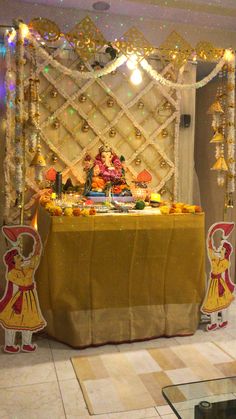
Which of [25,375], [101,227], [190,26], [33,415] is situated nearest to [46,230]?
[101,227]

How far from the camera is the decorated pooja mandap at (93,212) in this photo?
2.78 m

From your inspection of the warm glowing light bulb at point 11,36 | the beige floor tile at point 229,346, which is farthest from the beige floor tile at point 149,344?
the warm glowing light bulb at point 11,36

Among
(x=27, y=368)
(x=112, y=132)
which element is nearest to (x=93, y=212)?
(x=27, y=368)

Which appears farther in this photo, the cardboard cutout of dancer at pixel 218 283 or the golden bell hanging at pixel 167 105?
the golden bell hanging at pixel 167 105

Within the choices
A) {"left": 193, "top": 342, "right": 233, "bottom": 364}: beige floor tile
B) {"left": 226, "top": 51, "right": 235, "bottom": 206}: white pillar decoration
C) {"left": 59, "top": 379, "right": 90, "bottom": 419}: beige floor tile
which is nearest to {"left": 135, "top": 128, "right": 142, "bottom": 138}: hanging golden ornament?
{"left": 226, "top": 51, "right": 235, "bottom": 206}: white pillar decoration

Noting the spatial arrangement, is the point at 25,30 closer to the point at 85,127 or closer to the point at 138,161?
the point at 85,127

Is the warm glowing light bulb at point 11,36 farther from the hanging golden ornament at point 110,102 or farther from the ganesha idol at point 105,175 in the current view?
the ganesha idol at point 105,175

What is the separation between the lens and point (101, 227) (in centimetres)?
277

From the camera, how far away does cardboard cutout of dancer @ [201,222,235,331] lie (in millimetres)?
3086

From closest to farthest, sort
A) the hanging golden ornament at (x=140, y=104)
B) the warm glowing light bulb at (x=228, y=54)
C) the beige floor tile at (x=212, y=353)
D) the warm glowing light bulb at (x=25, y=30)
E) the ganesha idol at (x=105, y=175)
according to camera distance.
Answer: the beige floor tile at (x=212, y=353) → the warm glowing light bulb at (x=25, y=30) → the warm glowing light bulb at (x=228, y=54) → the ganesha idol at (x=105, y=175) → the hanging golden ornament at (x=140, y=104)

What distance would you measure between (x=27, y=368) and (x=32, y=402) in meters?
0.39

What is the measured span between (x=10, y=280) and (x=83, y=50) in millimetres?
Answer: 1680

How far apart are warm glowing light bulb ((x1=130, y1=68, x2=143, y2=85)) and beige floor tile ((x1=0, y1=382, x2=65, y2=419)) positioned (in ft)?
8.65

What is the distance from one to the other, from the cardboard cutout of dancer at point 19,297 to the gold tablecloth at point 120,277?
0.38ft
